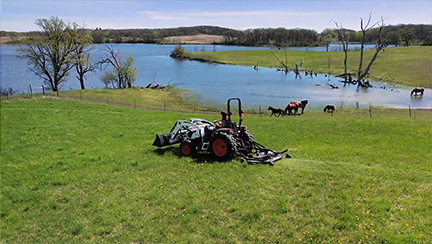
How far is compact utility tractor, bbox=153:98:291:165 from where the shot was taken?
1338 cm

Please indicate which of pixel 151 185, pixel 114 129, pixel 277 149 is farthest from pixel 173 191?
pixel 114 129

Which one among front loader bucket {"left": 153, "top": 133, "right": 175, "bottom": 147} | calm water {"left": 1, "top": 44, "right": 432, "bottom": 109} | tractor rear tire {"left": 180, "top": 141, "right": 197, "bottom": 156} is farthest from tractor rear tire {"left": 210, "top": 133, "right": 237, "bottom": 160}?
calm water {"left": 1, "top": 44, "right": 432, "bottom": 109}

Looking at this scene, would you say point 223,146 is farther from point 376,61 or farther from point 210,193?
point 376,61

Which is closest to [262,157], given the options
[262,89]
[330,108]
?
[330,108]

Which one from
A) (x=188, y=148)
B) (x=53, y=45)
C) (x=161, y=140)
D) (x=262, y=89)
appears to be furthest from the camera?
(x=262, y=89)

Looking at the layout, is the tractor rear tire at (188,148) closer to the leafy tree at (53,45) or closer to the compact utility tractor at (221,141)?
the compact utility tractor at (221,141)

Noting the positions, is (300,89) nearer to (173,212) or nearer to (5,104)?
(5,104)

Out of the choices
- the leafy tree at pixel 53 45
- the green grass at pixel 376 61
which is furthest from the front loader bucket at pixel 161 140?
the green grass at pixel 376 61

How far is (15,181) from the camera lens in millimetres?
12195

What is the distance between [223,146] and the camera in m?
13.4

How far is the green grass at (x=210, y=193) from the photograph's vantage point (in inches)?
325

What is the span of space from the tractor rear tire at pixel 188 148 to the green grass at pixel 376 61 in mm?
57084

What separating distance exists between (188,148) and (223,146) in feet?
5.99

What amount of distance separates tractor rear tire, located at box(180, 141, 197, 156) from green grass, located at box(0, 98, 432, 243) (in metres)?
0.39
